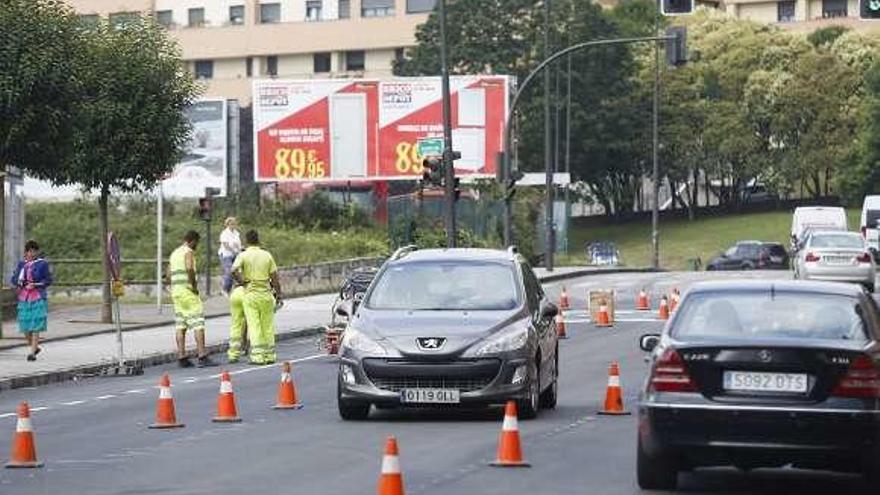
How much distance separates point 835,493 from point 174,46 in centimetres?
2851

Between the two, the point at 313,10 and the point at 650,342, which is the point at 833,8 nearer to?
the point at 313,10

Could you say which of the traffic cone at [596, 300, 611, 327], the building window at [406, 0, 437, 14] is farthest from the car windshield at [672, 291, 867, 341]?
the building window at [406, 0, 437, 14]

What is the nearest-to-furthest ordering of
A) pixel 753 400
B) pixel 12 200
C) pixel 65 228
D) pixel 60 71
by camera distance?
pixel 753 400, pixel 60 71, pixel 12 200, pixel 65 228

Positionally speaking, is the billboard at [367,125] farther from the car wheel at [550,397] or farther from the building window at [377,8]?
the car wheel at [550,397]

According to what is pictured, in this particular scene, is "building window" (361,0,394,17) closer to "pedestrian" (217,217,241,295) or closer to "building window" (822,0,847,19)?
"building window" (822,0,847,19)

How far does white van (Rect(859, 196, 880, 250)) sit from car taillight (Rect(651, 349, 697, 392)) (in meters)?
54.9

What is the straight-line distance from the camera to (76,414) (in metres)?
21.3

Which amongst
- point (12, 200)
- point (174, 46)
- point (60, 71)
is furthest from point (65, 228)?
point (60, 71)

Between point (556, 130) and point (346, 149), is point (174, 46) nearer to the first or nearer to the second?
point (346, 149)

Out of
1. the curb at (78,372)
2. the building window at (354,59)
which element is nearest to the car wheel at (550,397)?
the curb at (78,372)

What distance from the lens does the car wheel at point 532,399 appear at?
19.1m

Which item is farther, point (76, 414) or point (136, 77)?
point (136, 77)

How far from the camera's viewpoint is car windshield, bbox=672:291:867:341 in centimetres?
1370

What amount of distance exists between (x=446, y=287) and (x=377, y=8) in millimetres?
92696
